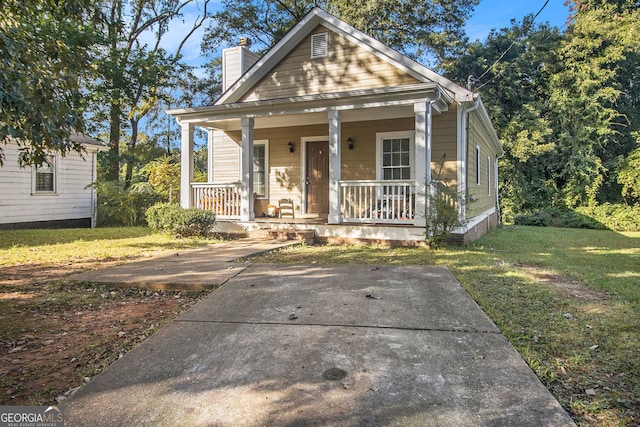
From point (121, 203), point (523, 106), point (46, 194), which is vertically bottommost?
point (121, 203)

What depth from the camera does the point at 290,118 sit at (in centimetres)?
1045

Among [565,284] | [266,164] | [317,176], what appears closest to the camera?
[565,284]

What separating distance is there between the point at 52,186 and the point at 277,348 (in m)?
13.9

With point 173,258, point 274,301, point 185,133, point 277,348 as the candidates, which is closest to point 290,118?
point 185,133

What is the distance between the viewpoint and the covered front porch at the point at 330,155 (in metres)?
8.51

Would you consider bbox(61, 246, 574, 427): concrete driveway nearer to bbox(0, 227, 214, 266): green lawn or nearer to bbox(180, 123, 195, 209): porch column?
bbox(0, 227, 214, 266): green lawn

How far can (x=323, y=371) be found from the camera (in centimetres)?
267

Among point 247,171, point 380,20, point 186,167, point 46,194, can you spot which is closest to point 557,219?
point 380,20

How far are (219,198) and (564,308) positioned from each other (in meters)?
8.07

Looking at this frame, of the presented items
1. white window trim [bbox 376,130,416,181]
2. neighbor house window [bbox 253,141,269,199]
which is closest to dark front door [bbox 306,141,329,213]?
neighbor house window [bbox 253,141,269,199]

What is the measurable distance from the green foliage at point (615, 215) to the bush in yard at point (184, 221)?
1727 cm

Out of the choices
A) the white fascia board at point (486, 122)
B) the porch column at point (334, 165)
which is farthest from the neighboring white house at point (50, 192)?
the white fascia board at point (486, 122)

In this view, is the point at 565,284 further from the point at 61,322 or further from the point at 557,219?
the point at 557,219

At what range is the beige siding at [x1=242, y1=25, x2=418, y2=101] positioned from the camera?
33.0 feet
